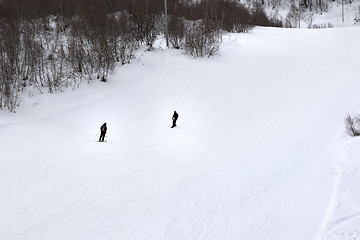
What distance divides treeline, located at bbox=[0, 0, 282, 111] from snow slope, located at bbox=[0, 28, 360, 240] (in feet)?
4.40

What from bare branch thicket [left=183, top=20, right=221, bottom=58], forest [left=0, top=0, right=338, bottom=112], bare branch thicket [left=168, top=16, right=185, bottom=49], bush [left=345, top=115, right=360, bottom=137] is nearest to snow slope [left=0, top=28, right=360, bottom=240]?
bush [left=345, top=115, right=360, bottom=137]

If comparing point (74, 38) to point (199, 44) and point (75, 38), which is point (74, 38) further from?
point (199, 44)

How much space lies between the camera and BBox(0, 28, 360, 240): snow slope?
5957 millimetres

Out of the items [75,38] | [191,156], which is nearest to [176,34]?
[75,38]

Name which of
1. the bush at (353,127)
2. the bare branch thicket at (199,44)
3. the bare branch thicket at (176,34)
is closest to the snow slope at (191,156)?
the bush at (353,127)

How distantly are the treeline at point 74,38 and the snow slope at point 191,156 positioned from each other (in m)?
1.34

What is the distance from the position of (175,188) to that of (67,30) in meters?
20.7

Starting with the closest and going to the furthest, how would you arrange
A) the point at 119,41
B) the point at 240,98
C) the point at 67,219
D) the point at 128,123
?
the point at 67,219, the point at 128,123, the point at 240,98, the point at 119,41

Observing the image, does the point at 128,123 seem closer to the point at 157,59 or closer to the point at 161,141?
the point at 161,141

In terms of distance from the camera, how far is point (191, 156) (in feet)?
31.9

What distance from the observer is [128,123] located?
47.7ft

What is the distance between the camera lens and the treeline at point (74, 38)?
56.8 feet

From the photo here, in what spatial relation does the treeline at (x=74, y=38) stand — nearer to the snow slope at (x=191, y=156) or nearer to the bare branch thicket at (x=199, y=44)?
the bare branch thicket at (x=199, y=44)

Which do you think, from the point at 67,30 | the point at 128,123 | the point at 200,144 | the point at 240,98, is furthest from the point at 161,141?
the point at 67,30
